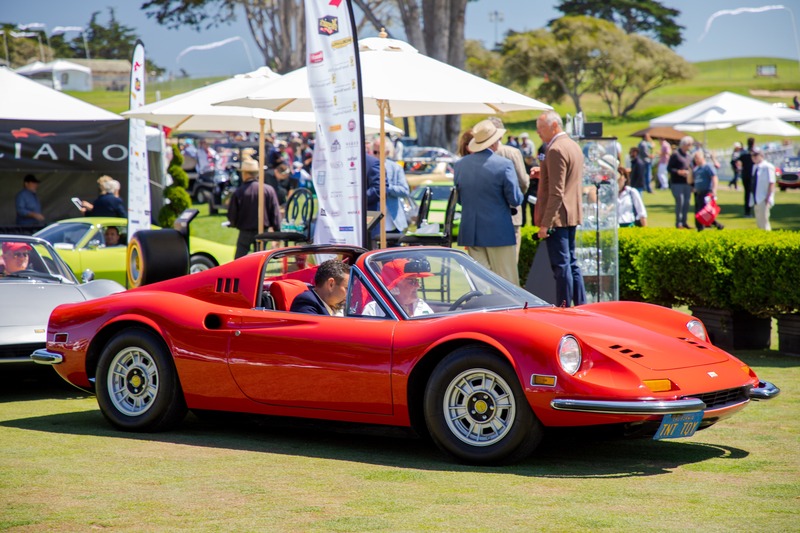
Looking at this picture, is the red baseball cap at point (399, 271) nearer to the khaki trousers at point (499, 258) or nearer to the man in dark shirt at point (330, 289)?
the man in dark shirt at point (330, 289)

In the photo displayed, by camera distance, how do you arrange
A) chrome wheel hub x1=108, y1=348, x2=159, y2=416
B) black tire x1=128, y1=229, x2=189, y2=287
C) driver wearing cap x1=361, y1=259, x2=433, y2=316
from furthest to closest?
black tire x1=128, y1=229, x2=189, y2=287
chrome wheel hub x1=108, y1=348, x2=159, y2=416
driver wearing cap x1=361, y1=259, x2=433, y2=316

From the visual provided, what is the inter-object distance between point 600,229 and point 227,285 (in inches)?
239

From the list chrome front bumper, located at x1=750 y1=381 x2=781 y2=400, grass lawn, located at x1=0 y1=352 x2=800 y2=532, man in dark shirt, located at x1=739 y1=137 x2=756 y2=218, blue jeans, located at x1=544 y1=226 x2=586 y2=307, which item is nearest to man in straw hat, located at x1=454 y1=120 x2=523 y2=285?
blue jeans, located at x1=544 y1=226 x2=586 y2=307

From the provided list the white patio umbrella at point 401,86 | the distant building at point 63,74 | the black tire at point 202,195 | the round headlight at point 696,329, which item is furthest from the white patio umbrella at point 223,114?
the distant building at point 63,74

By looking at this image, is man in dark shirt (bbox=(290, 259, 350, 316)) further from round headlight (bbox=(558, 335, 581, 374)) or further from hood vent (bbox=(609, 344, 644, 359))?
hood vent (bbox=(609, 344, 644, 359))

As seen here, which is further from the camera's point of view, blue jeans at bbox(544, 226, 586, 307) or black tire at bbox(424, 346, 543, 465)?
blue jeans at bbox(544, 226, 586, 307)

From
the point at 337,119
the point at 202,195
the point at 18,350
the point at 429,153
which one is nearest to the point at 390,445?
the point at 18,350

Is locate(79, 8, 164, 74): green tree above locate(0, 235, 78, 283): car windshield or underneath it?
above

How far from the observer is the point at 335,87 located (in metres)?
8.90

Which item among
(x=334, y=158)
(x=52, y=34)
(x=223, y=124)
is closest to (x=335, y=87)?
(x=334, y=158)

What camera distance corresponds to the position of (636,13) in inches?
3607

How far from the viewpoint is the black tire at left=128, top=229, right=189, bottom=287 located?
30.4 ft

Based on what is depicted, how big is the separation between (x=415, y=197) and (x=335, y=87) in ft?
53.0

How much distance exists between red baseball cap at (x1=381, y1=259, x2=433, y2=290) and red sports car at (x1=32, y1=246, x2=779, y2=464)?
12 millimetres
